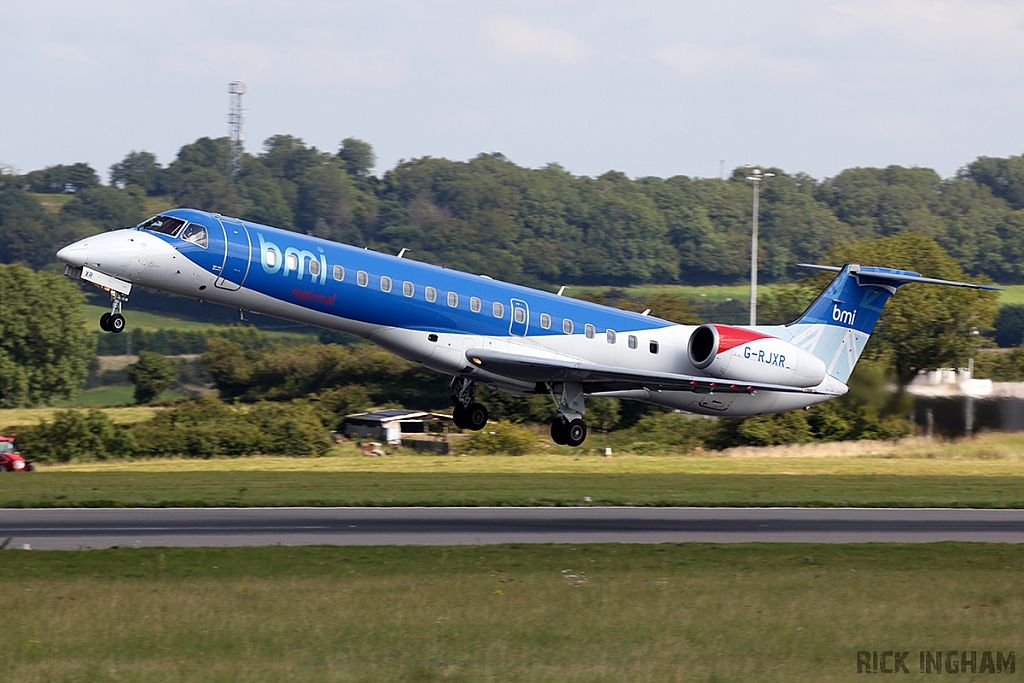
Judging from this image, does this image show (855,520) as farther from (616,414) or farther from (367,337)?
(616,414)

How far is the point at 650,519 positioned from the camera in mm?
23906

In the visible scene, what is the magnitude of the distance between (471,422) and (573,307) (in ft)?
11.7

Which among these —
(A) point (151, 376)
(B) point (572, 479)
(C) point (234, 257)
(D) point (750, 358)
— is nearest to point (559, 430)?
(B) point (572, 479)

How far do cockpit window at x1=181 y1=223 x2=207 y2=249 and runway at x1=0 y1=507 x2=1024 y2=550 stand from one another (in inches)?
209

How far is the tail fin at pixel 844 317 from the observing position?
32.4 metres

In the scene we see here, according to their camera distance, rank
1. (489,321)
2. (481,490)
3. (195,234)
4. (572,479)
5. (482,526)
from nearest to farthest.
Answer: (482,526) < (195,234) < (489,321) < (481,490) < (572,479)

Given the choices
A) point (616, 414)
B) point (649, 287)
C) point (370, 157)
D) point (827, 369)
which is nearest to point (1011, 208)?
point (649, 287)

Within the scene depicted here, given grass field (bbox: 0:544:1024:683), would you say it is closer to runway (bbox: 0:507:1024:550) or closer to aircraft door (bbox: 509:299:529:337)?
runway (bbox: 0:507:1024:550)

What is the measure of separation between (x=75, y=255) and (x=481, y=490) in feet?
36.4

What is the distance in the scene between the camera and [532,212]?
14375cm

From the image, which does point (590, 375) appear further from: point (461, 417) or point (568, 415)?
point (461, 417)

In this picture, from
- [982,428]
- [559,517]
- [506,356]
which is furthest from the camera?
[982,428]

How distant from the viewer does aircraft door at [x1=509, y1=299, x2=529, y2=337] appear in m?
26.6

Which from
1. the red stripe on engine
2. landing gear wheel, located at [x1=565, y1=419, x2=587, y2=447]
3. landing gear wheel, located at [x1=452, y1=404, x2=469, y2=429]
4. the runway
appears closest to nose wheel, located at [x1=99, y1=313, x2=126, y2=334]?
the runway
